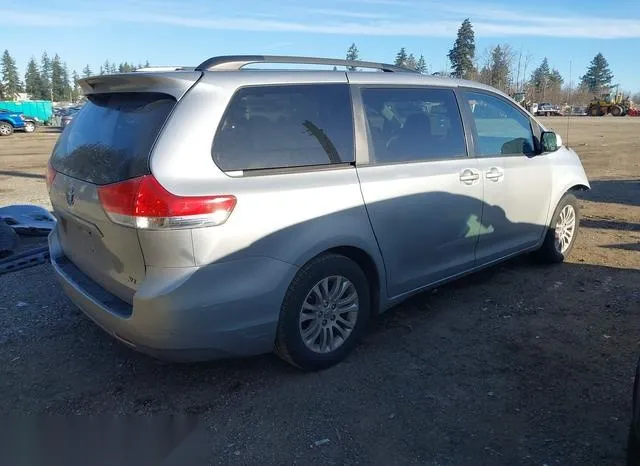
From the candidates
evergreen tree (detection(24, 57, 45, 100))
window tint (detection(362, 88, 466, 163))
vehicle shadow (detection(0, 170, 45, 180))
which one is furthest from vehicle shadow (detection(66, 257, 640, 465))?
evergreen tree (detection(24, 57, 45, 100))

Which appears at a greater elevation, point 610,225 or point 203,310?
point 203,310

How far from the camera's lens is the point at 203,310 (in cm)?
287

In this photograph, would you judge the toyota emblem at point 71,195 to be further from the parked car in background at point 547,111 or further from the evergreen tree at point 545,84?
the evergreen tree at point 545,84

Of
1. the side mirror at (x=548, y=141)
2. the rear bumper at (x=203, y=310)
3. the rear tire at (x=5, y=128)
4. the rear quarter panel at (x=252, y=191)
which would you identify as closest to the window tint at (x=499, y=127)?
the side mirror at (x=548, y=141)

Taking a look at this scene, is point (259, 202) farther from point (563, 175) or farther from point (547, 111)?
point (547, 111)

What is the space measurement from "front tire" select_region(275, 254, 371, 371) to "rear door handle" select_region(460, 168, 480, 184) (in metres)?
1.26

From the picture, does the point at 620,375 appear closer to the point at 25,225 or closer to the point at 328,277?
the point at 328,277

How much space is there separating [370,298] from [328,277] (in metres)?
0.52

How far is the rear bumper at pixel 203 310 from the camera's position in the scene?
2820 millimetres

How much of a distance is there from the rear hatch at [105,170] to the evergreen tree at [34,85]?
4705 inches

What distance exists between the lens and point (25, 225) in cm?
670

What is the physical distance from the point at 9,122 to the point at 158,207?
36653mm

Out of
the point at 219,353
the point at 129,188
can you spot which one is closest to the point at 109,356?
the point at 219,353

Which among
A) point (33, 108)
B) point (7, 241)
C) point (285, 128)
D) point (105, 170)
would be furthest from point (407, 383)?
point (33, 108)
